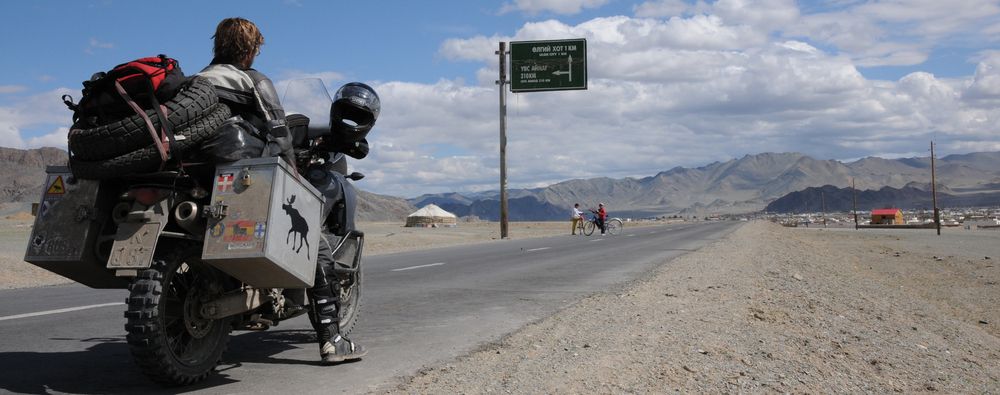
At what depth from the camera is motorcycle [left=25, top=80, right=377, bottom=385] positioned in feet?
14.0

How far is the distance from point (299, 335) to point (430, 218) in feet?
180

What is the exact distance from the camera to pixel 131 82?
4.24 meters

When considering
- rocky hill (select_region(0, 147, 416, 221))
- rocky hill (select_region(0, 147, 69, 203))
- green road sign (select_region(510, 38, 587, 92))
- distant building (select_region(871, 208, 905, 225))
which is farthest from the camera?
rocky hill (select_region(0, 147, 69, 203))

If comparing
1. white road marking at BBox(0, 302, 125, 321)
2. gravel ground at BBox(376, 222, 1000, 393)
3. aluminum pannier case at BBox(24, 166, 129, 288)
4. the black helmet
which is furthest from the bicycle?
aluminum pannier case at BBox(24, 166, 129, 288)

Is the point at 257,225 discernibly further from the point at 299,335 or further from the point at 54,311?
the point at 54,311

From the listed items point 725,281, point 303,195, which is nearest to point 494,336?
point 303,195

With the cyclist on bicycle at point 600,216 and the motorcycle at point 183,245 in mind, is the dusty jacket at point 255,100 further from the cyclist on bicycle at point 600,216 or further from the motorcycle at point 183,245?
the cyclist on bicycle at point 600,216

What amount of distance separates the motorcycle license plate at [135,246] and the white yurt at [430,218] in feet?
180

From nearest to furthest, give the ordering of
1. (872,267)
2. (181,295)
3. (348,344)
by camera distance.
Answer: (181,295)
(348,344)
(872,267)

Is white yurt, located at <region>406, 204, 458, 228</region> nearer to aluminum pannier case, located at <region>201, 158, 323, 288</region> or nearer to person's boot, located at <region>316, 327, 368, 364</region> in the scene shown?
person's boot, located at <region>316, 327, 368, 364</region>

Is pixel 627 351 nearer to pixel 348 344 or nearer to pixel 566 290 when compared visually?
pixel 348 344

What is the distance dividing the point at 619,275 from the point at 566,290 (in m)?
2.79

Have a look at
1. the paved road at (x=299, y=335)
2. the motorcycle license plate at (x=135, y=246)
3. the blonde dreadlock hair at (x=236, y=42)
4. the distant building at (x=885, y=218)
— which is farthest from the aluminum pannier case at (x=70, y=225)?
the distant building at (x=885, y=218)

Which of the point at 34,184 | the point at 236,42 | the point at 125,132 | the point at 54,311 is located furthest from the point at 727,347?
the point at 34,184
